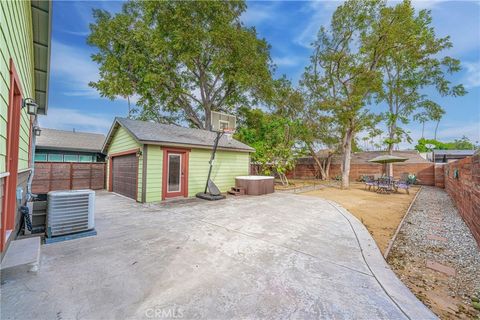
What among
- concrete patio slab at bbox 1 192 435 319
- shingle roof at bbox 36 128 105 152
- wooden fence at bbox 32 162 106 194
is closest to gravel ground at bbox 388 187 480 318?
concrete patio slab at bbox 1 192 435 319

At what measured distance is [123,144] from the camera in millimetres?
8727

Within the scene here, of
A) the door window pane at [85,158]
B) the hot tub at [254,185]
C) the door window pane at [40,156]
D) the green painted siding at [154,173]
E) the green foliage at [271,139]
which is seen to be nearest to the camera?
the green painted siding at [154,173]

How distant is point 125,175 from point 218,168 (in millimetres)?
4011

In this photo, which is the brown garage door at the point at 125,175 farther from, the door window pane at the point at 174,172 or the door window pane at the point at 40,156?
the door window pane at the point at 40,156

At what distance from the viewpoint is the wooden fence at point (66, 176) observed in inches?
364

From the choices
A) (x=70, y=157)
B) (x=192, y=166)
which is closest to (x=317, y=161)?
(x=192, y=166)

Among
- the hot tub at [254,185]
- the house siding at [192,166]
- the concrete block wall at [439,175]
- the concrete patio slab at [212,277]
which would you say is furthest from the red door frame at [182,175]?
the concrete block wall at [439,175]

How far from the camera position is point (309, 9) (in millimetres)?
9031

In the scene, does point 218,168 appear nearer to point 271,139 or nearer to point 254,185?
point 254,185

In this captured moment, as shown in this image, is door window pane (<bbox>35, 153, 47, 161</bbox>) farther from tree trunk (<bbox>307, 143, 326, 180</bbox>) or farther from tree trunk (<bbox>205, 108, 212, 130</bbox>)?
tree trunk (<bbox>307, 143, 326, 180</bbox>)

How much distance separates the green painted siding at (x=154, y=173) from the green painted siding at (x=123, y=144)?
367 mm

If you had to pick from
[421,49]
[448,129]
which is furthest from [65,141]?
[448,129]

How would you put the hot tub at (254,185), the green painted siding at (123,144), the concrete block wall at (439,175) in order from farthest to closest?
the concrete block wall at (439,175) < the hot tub at (254,185) < the green painted siding at (123,144)

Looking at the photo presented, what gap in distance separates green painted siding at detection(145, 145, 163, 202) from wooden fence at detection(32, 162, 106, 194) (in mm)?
5774
